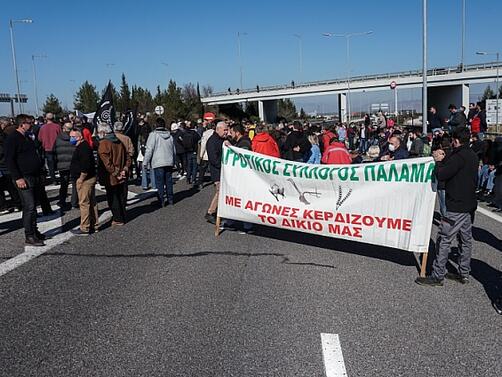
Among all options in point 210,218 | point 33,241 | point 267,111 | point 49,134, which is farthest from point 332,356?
point 267,111

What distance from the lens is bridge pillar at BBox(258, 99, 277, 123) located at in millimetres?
85562

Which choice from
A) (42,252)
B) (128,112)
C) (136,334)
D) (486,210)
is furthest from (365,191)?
(128,112)

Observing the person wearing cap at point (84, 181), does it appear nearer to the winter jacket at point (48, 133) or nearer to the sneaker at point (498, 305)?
the winter jacket at point (48, 133)

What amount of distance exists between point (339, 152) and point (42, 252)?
16.3 ft

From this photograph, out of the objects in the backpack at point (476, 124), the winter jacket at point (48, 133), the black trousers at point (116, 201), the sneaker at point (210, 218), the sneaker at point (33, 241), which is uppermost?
the winter jacket at point (48, 133)

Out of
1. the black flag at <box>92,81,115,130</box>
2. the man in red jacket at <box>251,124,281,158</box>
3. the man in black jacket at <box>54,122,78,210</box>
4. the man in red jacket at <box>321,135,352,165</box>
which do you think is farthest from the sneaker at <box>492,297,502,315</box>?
the black flag at <box>92,81,115,130</box>

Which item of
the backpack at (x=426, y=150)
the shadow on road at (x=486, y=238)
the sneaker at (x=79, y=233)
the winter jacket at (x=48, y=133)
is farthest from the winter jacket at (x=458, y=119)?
the sneaker at (x=79, y=233)

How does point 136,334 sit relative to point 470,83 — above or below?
below

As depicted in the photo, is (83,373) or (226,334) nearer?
(83,373)

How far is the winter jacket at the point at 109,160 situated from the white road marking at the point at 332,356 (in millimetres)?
5932

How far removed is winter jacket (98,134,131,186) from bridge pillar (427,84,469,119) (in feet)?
168

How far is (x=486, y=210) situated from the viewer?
36.9ft

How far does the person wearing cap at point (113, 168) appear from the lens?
9499mm

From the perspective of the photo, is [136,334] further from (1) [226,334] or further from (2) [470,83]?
(2) [470,83]
